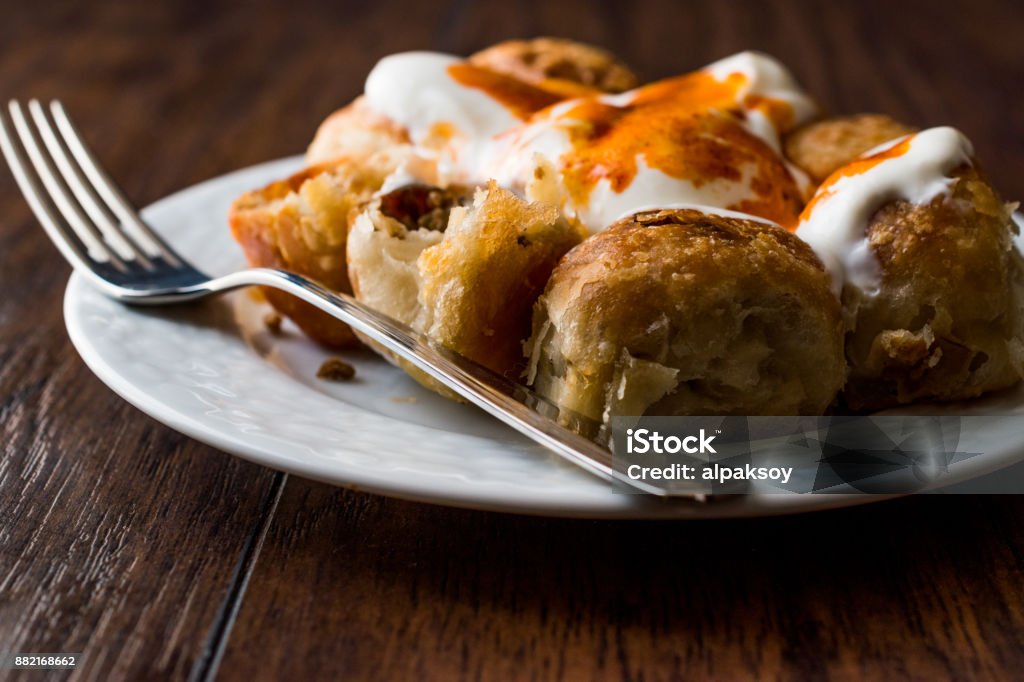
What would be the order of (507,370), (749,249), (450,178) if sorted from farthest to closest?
(450,178)
(507,370)
(749,249)

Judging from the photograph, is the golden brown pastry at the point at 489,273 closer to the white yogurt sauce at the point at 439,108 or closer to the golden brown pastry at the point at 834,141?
the white yogurt sauce at the point at 439,108

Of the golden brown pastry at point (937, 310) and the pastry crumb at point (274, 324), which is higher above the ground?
the golden brown pastry at point (937, 310)

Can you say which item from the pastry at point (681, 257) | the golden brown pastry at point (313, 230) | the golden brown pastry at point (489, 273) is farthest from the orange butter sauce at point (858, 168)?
the golden brown pastry at point (313, 230)

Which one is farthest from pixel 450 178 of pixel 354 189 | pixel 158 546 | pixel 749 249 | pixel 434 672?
pixel 434 672

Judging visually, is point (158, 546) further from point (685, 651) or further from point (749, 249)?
point (749, 249)

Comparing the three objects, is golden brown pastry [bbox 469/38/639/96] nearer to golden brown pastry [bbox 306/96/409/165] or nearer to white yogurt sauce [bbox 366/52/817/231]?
white yogurt sauce [bbox 366/52/817/231]
